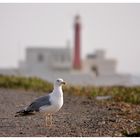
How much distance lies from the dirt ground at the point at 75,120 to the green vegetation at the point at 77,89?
1.06ft

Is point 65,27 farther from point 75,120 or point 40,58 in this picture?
point 40,58

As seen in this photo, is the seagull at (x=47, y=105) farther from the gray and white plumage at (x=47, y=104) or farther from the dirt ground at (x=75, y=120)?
the dirt ground at (x=75, y=120)

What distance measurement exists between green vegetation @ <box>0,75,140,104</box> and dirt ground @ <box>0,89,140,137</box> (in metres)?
0.32

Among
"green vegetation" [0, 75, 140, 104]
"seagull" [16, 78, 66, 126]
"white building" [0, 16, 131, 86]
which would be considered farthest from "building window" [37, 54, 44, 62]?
"seagull" [16, 78, 66, 126]

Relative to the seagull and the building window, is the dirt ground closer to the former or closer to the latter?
the seagull

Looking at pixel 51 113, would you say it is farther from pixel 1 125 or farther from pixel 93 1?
pixel 93 1

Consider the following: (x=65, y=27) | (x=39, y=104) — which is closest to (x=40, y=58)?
(x=65, y=27)

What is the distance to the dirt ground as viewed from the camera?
494 cm

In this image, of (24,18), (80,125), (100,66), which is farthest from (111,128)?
(100,66)

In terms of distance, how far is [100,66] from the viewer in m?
14.5

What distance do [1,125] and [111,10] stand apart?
1856 millimetres

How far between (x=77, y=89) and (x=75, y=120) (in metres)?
1.87

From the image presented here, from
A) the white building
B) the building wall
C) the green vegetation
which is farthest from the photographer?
the building wall

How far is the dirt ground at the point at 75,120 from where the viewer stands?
16.2ft
